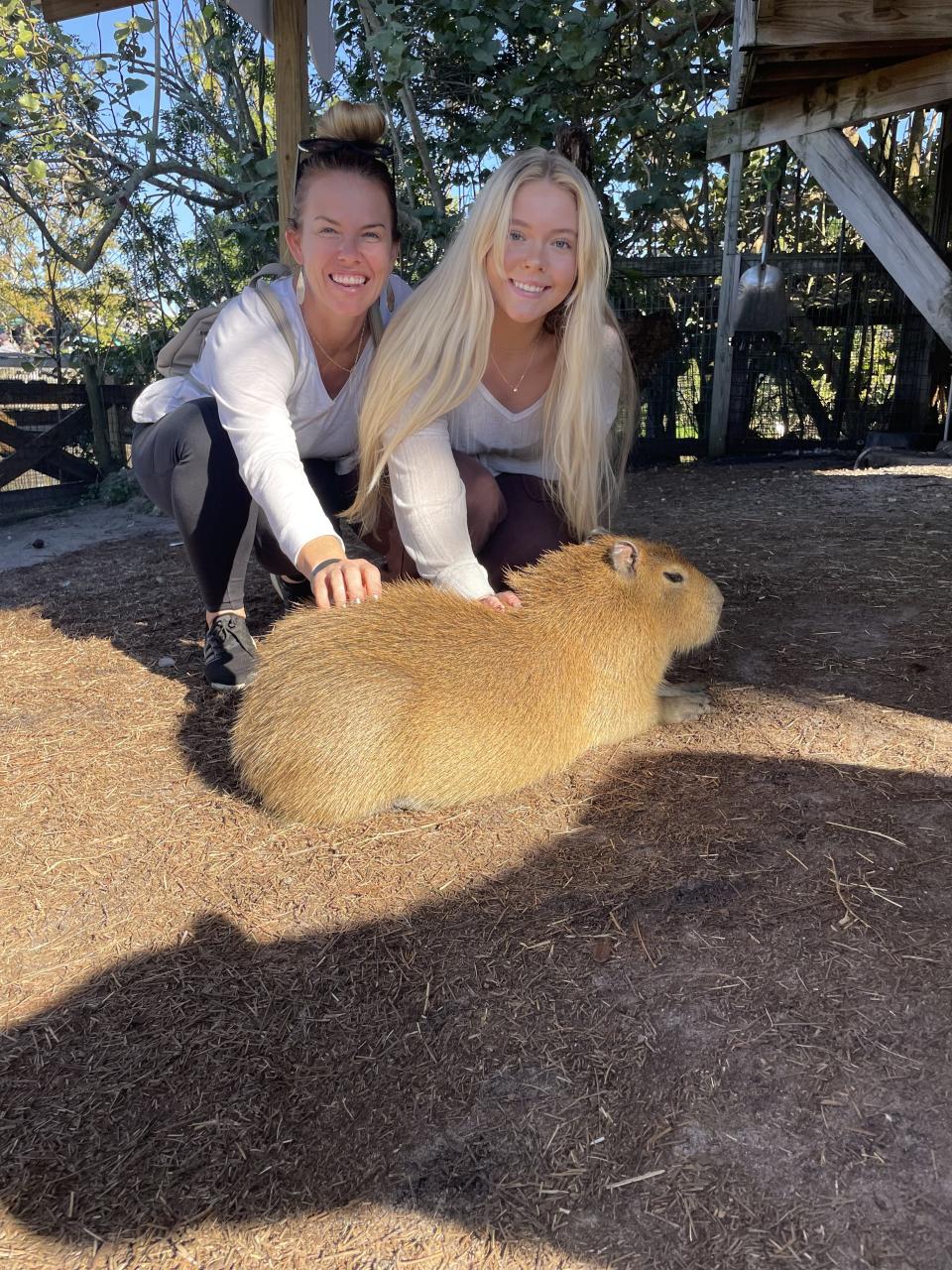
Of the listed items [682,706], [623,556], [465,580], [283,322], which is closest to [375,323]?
[283,322]

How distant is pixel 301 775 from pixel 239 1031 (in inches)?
27.8

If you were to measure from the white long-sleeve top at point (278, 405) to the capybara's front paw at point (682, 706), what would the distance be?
1.10 metres

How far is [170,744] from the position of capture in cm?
275

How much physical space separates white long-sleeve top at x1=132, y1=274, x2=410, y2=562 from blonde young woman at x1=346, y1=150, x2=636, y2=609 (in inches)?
8.7

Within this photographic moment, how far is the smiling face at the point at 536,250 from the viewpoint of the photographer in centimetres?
255

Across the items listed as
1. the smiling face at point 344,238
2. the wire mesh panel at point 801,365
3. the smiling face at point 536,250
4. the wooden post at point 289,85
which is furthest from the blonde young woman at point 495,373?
the wire mesh panel at point 801,365

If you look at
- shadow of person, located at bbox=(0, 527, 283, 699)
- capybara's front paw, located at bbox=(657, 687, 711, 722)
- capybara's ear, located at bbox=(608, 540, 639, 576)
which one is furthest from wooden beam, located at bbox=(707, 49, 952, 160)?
shadow of person, located at bbox=(0, 527, 283, 699)

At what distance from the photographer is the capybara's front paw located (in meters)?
2.69

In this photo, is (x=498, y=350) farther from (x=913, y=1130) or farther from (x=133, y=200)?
(x=133, y=200)

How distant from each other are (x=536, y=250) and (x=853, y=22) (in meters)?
3.33

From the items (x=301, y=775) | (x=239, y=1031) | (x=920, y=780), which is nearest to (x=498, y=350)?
(x=301, y=775)

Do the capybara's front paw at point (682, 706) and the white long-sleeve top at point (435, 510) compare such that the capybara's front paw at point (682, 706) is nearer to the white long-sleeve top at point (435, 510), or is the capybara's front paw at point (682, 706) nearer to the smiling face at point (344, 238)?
the white long-sleeve top at point (435, 510)

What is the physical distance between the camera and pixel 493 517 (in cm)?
307

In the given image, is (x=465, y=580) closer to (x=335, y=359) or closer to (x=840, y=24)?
(x=335, y=359)
